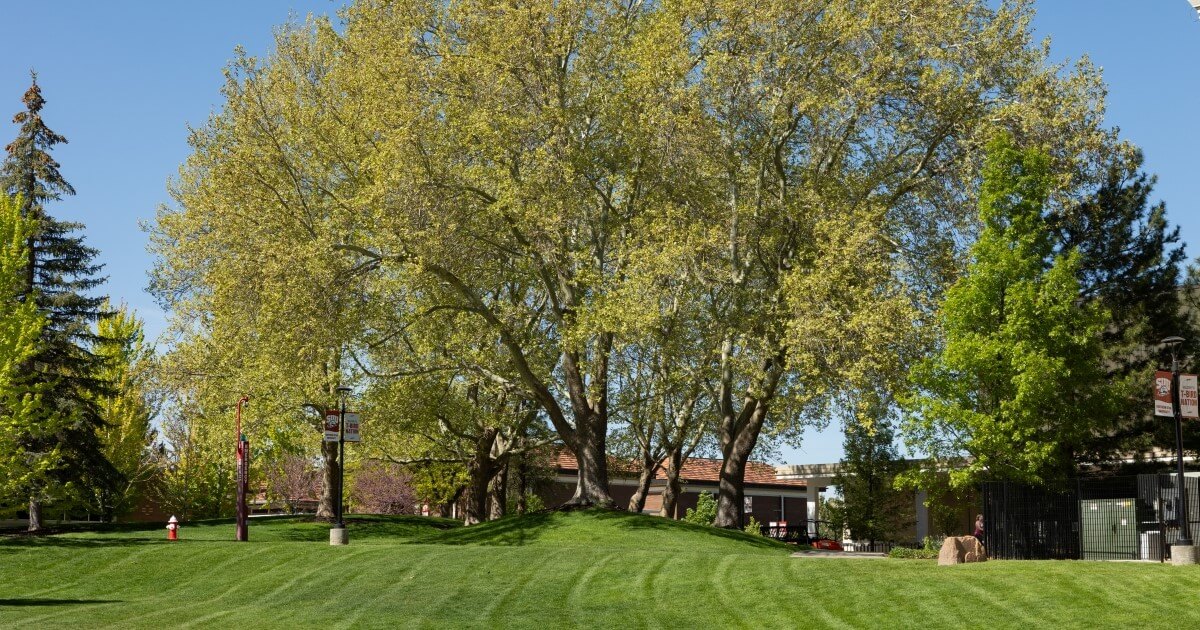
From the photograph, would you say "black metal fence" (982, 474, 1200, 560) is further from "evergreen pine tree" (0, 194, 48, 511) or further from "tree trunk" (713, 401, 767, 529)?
"evergreen pine tree" (0, 194, 48, 511)

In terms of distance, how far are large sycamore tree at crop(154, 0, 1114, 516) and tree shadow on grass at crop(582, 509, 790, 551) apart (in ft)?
6.13

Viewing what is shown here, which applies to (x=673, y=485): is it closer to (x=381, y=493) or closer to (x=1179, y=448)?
(x=1179, y=448)

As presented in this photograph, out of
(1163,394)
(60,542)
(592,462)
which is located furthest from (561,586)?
(60,542)

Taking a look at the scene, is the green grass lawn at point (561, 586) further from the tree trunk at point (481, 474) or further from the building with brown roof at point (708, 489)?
the building with brown roof at point (708, 489)

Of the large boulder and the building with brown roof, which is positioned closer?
the large boulder

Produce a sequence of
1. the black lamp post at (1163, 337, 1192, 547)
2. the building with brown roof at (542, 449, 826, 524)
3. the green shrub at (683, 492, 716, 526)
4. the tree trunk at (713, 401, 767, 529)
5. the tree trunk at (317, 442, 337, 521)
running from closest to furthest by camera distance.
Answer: the black lamp post at (1163, 337, 1192, 547), the tree trunk at (713, 401, 767, 529), the tree trunk at (317, 442, 337, 521), the green shrub at (683, 492, 716, 526), the building with brown roof at (542, 449, 826, 524)

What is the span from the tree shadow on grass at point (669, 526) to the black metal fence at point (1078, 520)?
6654mm

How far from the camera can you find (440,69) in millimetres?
36438

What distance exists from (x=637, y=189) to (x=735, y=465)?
9.98m

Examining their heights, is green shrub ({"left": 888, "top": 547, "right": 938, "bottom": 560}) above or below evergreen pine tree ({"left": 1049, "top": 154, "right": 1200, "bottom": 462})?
below

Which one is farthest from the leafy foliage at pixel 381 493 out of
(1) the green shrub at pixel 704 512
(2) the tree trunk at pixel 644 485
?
(2) the tree trunk at pixel 644 485

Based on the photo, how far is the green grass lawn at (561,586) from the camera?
71.0 feet

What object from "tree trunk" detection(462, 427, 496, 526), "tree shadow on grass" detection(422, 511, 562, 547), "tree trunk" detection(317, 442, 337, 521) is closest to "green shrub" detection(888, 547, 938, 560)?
"tree shadow on grass" detection(422, 511, 562, 547)

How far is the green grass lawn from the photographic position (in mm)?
21641
